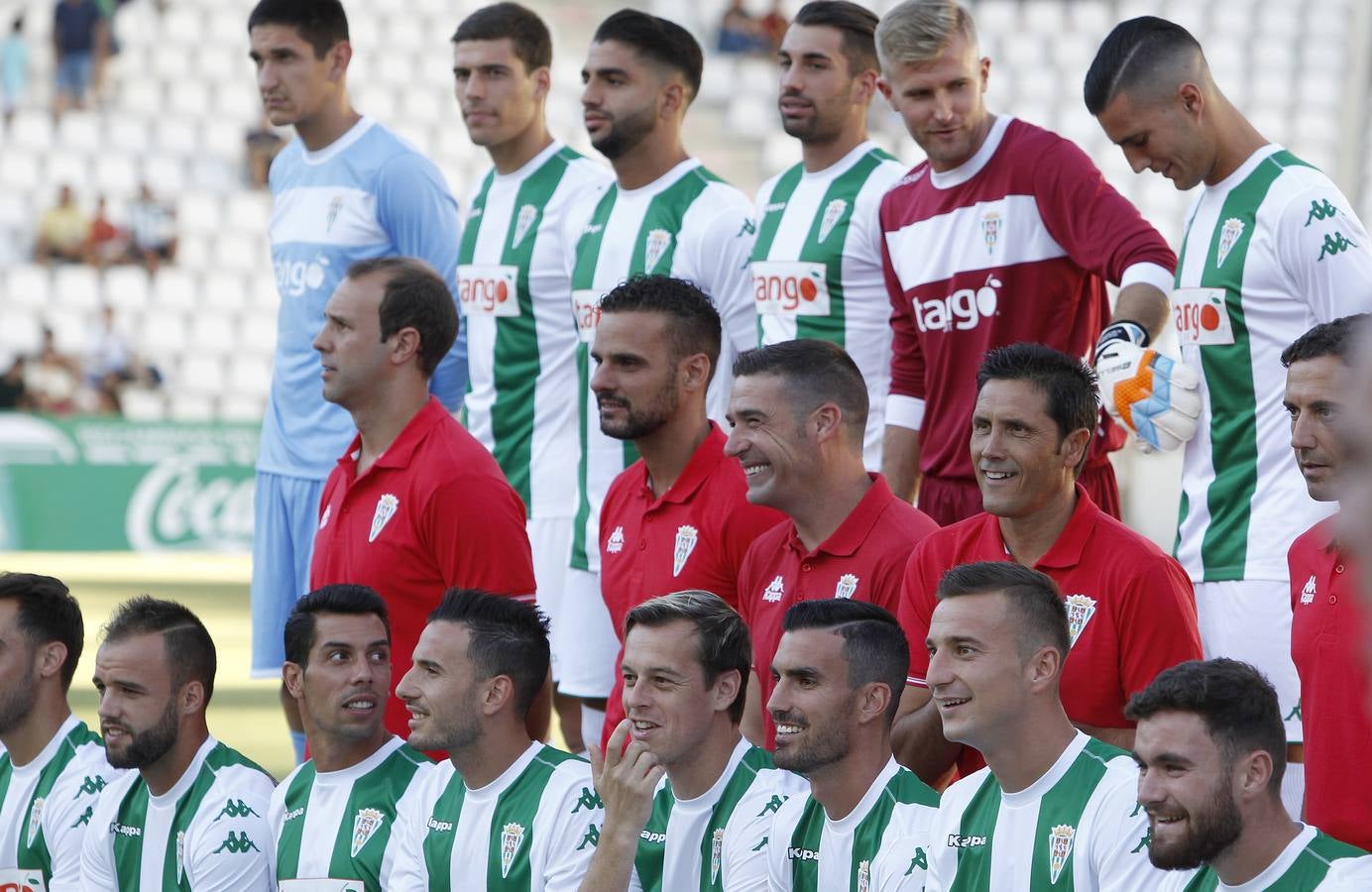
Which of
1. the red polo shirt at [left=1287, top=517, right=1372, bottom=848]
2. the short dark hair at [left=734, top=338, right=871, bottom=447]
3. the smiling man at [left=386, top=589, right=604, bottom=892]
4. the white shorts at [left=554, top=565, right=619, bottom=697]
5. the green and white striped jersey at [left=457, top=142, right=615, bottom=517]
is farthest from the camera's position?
the green and white striped jersey at [left=457, top=142, right=615, bottom=517]

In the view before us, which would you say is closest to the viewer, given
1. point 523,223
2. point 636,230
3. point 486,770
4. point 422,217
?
point 486,770

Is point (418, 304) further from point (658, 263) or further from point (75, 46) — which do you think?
point (75, 46)

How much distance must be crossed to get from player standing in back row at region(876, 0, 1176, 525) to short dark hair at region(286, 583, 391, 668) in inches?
67.4

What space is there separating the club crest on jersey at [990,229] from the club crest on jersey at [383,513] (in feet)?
6.16

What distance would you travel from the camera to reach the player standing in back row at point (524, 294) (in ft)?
22.7

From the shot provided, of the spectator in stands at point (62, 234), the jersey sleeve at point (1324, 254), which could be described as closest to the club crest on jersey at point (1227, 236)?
the jersey sleeve at point (1324, 254)

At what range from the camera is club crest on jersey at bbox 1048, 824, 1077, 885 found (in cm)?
410

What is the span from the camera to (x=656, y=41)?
6590 millimetres

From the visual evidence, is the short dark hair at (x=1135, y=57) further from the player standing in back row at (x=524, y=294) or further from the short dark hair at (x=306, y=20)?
the short dark hair at (x=306, y=20)

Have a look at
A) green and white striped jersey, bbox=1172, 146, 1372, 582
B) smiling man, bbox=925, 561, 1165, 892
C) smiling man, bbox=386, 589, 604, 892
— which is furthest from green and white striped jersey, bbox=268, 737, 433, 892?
green and white striped jersey, bbox=1172, 146, 1372, 582

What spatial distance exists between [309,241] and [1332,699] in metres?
4.22

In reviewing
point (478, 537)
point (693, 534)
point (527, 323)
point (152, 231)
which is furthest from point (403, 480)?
point (152, 231)

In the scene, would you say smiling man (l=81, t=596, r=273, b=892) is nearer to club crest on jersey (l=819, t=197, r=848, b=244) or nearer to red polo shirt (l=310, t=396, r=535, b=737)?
red polo shirt (l=310, t=396, r=535, b=737)

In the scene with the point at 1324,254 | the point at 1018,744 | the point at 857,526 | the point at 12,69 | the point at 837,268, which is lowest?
the point at 1018,744
